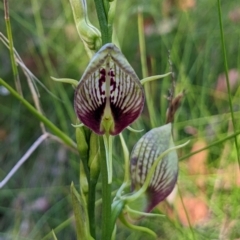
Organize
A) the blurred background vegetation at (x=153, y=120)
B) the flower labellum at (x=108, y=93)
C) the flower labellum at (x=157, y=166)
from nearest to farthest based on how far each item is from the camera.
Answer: the flower labellum at (x=108, y=93)
the flower labellum at (x=157, y=166)
the blurred background vegetation at (x=153, y=120)

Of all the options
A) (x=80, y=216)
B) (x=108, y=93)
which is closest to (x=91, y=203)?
(x=80, y=216)

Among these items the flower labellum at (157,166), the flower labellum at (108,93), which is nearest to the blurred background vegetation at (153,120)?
the flower labellum at (157,166)

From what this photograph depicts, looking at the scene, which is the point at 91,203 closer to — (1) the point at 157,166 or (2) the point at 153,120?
(1) the point at 157,166

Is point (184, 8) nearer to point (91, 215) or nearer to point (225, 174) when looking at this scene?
point (225, 174)

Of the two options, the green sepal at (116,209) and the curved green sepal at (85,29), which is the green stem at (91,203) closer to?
the green sepal at (116,209)

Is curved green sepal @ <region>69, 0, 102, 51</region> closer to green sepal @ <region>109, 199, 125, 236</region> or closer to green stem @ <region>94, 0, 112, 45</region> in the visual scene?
green stem @ <region>94, 0, 112, 45</region>

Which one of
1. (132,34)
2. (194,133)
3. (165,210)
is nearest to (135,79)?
(165,210)

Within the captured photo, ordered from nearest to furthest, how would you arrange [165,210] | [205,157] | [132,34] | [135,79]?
1. [135,79]
2. [165,210]
3. [205,157]
4. [132,34]
